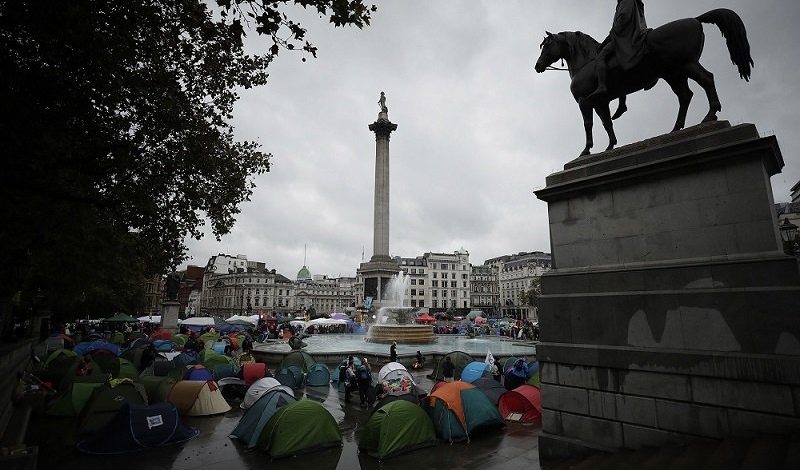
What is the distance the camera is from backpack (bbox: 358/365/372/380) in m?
14.3

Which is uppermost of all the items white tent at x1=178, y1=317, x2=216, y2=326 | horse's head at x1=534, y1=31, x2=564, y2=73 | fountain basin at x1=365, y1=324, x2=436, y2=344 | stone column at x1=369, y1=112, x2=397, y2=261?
stone column at x1=369, y1=112, x2=397, y2=261

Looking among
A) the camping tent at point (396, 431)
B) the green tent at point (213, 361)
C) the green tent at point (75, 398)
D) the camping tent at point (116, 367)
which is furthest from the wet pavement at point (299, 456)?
the green tent at point (213, 361)

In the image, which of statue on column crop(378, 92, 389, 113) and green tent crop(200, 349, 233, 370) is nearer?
green tent crop(200, 349, 233, 370)

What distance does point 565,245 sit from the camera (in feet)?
27.2

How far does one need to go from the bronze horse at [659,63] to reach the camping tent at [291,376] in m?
13.8

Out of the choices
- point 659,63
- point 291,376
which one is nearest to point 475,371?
point 291,376

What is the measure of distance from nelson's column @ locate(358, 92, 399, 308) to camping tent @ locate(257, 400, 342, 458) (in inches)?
1735

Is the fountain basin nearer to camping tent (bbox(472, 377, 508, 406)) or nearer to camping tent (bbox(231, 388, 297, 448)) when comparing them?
camping tent (bbox(472, 377, 508, 406))

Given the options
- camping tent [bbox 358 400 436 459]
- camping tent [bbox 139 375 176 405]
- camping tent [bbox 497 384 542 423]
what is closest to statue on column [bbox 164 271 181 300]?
camping tent [bbox 139 375 176 405]

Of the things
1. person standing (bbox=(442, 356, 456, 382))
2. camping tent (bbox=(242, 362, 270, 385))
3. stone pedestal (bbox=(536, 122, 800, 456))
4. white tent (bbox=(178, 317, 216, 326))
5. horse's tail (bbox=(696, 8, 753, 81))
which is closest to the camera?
stone pedestal (bbox=(536, 122, 800, 456))

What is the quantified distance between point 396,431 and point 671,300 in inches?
251

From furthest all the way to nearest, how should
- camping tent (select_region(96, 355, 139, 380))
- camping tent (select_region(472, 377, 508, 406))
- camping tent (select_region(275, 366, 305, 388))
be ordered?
camping tent (select_region(96, 355, 139, 380)), camping tent (select_region(275, 366, 305, 388)), camping tent (select_region(472, 377, 508, 406))

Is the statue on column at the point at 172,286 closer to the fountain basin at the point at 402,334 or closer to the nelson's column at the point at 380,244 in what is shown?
the fountain basin at the point at 402,334

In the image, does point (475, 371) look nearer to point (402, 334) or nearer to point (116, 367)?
point (116, 367)
